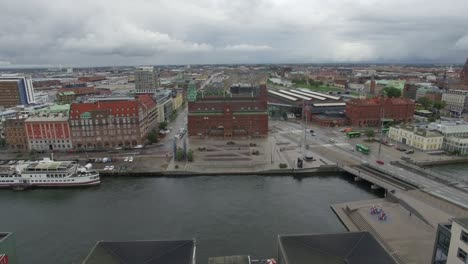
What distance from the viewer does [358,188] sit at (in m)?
49.5

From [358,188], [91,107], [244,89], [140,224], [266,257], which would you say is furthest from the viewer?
[244,89]

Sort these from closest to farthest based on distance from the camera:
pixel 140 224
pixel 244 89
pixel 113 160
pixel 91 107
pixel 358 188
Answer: pixel 140 224
pixel 358 188
pixel 113 160
pixel 91 107
pixel 244 89

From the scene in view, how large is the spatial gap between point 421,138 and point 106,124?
6856 centimetres

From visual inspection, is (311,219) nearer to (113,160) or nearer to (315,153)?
(315,153)

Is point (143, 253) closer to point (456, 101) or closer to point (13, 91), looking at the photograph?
point (456, 101)

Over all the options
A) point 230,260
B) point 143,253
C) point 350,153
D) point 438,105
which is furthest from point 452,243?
point 438,105

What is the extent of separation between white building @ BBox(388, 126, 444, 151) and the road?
5742mm

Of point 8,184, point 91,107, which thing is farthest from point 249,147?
point 8,184

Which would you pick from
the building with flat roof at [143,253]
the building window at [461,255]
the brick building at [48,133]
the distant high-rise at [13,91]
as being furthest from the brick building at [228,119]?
the distant high-rise at [13,91]

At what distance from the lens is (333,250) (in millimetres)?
21953

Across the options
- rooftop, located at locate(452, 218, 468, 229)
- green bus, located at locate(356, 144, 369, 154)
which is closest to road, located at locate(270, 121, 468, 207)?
green bus, located at locate(356, 144, 369, 154)

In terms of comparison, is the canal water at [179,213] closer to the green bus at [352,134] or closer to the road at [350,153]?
the road at [350,153]

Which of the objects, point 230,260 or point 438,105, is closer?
point 230,260

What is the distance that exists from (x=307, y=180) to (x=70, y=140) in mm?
52167
